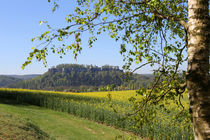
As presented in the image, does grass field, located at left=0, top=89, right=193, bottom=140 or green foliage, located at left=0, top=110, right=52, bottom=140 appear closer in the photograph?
green foliage, located at left=0, top=110, right=52, bottom=140

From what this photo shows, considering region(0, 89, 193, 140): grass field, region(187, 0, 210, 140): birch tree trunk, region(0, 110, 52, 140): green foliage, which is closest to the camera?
region(187, 0, 210, 140): birch tree trunk

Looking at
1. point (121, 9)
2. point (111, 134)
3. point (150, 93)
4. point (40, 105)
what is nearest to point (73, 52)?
point (150, 93)

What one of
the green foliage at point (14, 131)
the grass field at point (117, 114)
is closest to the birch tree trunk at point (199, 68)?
the grass field at point (117, 114)

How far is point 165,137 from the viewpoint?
35.1 feet

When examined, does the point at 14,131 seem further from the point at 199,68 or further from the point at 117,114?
the point at 199,68

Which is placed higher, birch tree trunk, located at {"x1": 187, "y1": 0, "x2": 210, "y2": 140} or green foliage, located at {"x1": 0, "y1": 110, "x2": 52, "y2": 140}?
birch tree trunk, located at {"x1": 187, "y1": 0, "x2": 210, "y2": 140}

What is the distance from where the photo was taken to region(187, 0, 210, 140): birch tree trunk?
2814 millimetres

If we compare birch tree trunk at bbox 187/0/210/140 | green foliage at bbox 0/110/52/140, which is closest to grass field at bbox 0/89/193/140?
birch tree trunk at bbox 187/0/210/140

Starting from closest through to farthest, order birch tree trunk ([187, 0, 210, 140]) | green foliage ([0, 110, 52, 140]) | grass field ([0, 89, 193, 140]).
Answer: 1. birch tree trunk ([187, 0, 210, 140])
2. green foliage ([0, 110, 52, 140])
3. grass field ([0, 89, 193, 140])

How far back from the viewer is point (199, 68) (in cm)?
294

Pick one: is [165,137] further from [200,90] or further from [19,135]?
[200,90]

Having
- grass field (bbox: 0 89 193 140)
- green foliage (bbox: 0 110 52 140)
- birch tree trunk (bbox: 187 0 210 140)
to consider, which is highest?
birch tree trunk (bbox: 187 0 210 140)

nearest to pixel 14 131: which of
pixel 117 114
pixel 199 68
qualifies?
pixel 117 114

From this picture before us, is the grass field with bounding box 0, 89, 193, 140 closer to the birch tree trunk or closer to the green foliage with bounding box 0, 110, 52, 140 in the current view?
the birch tree trunk
